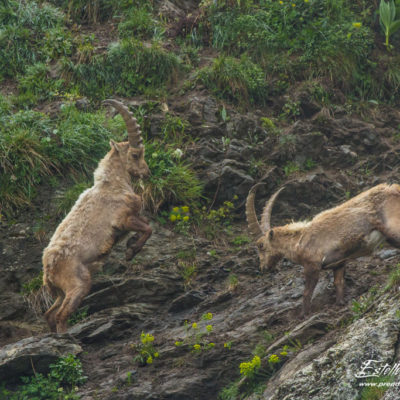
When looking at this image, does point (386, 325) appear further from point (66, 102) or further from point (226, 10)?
point (226, 10)

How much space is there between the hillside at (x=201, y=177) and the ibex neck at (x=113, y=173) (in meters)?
1.27

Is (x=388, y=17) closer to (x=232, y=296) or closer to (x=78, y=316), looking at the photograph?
(x=232, y=296)

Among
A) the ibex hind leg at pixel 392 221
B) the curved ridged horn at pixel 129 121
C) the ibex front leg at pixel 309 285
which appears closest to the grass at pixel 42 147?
the curved ridged horn at pixel 129 121

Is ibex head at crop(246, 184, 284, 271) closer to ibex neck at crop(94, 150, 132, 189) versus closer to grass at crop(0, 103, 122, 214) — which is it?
ibex neck at crop(94, 150, 132, 189)

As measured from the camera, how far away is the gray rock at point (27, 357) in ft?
26.8

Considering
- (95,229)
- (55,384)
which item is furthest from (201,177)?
(55,384)

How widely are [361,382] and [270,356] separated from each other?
166 cm

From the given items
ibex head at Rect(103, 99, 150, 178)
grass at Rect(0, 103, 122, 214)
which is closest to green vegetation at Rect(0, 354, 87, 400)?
ibex head at Rect(103, 99, 150, 178)

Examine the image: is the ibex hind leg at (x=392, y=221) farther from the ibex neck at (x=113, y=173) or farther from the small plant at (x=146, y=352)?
the ibex neck at (x=113, y=173)

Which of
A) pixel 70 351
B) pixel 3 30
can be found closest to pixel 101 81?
pixel 3 30

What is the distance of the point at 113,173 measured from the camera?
33.9 feet

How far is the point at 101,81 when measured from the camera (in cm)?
1456

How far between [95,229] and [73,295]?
104 centimetres

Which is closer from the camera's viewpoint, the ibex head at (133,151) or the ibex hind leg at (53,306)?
the ibex hind leg at (53,306)
